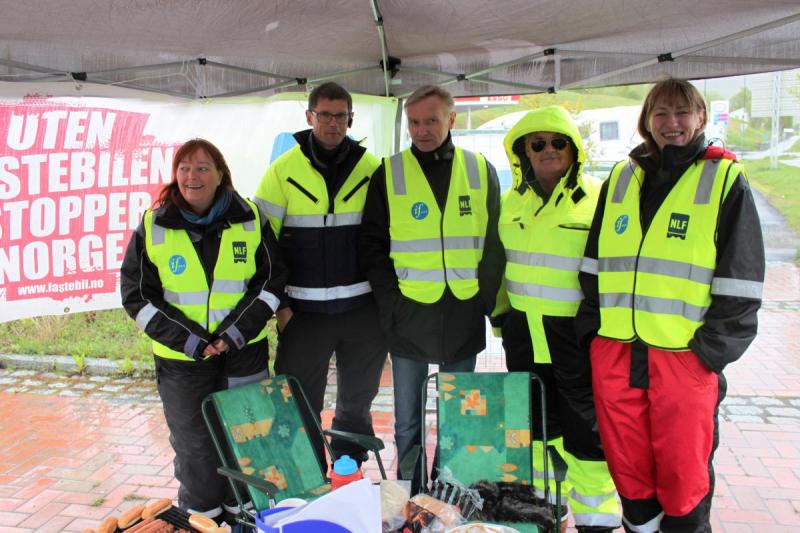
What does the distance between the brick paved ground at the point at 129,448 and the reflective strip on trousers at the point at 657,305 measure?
1640mm

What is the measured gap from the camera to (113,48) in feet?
11.2

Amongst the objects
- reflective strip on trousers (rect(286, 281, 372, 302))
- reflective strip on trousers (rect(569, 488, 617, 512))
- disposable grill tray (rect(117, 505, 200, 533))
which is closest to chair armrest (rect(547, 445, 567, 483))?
reflective strip on trousers (rect(569, 488, 617, 512))

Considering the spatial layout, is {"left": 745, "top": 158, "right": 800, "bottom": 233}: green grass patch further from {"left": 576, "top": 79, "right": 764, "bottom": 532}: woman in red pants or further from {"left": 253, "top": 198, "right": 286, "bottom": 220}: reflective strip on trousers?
{"left": 253, "top": 198, "right": 286, "bottom": 220}: reflective strip on trousers

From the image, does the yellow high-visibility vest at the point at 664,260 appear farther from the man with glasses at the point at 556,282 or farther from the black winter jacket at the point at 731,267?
the man with glasses at the point at 556,282

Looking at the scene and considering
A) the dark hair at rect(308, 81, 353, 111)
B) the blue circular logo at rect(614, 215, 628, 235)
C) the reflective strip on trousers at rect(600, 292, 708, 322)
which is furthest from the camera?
the dark hair at rect(308, 81, 353, 111)

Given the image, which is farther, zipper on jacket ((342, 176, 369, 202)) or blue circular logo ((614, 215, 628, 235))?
zipper on jacket ((342, 176, 369, 202))

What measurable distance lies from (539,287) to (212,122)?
2.92m

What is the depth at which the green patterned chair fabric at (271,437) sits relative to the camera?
2582mm

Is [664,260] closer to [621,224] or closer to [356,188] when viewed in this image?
[621,224]

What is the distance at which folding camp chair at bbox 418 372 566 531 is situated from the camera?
265cm

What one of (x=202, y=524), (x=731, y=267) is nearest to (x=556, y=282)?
(x=731, y=267)

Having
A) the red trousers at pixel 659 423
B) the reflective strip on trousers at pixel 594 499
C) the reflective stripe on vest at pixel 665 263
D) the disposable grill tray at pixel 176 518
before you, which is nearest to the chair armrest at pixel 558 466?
the red trousers at pixel 659 423

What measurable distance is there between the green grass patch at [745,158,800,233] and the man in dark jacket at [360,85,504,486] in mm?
15200

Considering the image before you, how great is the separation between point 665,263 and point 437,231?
3.40ft
